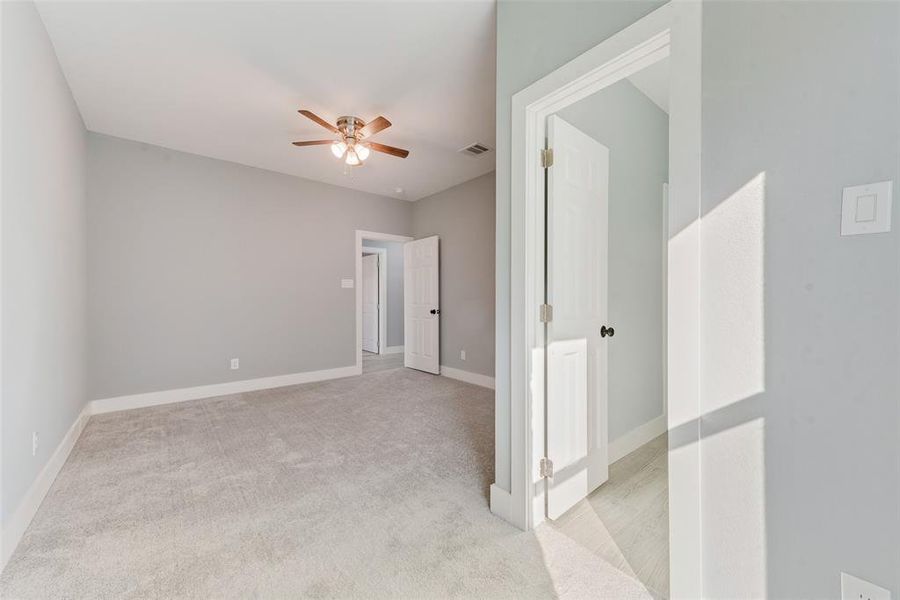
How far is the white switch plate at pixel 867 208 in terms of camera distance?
0.90 m

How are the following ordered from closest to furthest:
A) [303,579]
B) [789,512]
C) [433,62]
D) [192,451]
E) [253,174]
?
[789,512], [303,579], [433,62], [192,451], [253,174]

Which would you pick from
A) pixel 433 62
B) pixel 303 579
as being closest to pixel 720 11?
pixel 433 62

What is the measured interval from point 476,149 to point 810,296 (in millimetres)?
3414

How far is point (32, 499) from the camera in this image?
76.3 inches

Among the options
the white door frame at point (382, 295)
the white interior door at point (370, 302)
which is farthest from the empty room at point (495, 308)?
the white interior door at point (370, 302)

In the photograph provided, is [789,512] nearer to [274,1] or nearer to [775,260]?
[775,260]

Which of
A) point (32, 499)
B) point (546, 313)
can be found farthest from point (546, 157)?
point (32, 499)

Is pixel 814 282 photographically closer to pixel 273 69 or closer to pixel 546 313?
pixel 546 313

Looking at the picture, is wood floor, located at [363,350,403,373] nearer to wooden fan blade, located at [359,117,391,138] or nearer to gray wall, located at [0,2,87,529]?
gray wall, located at [0,2,87,529]

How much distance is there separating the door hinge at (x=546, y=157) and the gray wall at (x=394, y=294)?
6.05 metres

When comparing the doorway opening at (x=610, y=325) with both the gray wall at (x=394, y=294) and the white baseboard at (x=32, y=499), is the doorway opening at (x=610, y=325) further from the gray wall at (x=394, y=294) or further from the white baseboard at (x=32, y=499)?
the gray wall at (x=394, y=294)

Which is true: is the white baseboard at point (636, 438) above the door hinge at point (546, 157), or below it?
below

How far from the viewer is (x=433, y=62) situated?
101 inches

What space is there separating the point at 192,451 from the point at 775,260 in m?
3.49
